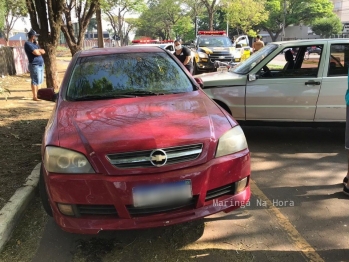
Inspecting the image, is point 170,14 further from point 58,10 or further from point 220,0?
point 58,10

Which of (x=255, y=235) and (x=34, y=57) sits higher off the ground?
(x=34, y=57)

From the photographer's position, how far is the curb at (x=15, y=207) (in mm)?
3090

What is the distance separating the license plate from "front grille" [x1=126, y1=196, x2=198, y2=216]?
5 cm

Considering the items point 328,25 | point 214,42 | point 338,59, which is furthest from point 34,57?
point 328,25

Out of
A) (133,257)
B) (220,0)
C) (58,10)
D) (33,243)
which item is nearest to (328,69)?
(133,257)

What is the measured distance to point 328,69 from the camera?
17.5 ft

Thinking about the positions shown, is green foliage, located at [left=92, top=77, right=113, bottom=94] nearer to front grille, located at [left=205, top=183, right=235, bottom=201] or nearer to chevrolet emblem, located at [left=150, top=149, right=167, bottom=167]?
chevrolet emblem, located at [left=150, top=149, right=167, bottom=167]

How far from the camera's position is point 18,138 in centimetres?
588

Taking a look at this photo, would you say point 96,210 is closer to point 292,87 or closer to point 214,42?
point 292,87

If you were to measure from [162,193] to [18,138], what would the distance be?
13.9ft

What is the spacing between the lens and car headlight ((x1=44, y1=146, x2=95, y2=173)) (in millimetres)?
2574

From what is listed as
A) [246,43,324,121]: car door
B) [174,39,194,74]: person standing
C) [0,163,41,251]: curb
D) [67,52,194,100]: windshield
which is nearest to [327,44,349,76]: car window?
[246,43,324,121]: car door

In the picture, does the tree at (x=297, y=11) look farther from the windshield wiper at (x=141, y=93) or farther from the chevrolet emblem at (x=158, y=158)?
the chevrolet emblem at (x=158, y=158)

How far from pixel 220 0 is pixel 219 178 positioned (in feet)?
119
